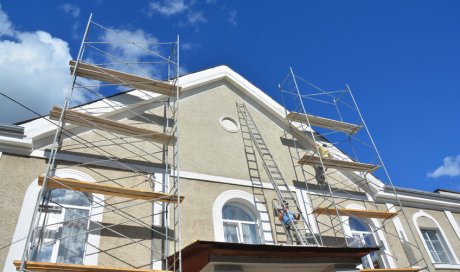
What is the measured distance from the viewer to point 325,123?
14.4m

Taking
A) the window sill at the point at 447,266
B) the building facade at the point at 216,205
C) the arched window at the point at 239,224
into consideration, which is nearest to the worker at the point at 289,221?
the building facade at the point at 216,205

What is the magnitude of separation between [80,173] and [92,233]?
153 centimetres

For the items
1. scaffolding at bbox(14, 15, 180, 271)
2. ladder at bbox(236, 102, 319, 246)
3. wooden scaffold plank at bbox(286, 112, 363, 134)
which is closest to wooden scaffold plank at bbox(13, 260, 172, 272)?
scaffolding at bbox(14, 15, 180, 271)

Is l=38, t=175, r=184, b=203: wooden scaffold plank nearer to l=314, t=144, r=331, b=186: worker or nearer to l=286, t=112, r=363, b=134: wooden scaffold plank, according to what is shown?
l=314, t=144, r=331, b=186: worker

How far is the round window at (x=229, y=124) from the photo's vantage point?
12.4m

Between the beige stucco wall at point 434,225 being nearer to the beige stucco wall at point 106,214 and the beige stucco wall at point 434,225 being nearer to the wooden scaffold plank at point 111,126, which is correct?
the wooden scaffold plank at point 111,126

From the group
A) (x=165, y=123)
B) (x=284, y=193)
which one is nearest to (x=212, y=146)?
(x=165, y=123)

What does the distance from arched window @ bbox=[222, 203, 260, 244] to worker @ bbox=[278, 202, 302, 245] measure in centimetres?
77

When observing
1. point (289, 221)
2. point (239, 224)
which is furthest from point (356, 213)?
Result: point (239, 224)

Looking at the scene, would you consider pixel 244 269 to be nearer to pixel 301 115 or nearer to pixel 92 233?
pixel 92 233

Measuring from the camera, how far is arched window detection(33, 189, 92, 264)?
26.1 ft

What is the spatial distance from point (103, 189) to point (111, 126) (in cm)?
212

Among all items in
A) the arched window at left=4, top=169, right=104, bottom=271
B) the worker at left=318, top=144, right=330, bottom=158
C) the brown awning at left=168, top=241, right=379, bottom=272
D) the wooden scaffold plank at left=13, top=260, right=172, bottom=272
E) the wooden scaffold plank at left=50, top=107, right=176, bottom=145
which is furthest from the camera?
the worker at left=318, top=144, right=330, bottom=158

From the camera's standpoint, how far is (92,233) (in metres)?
8.37
